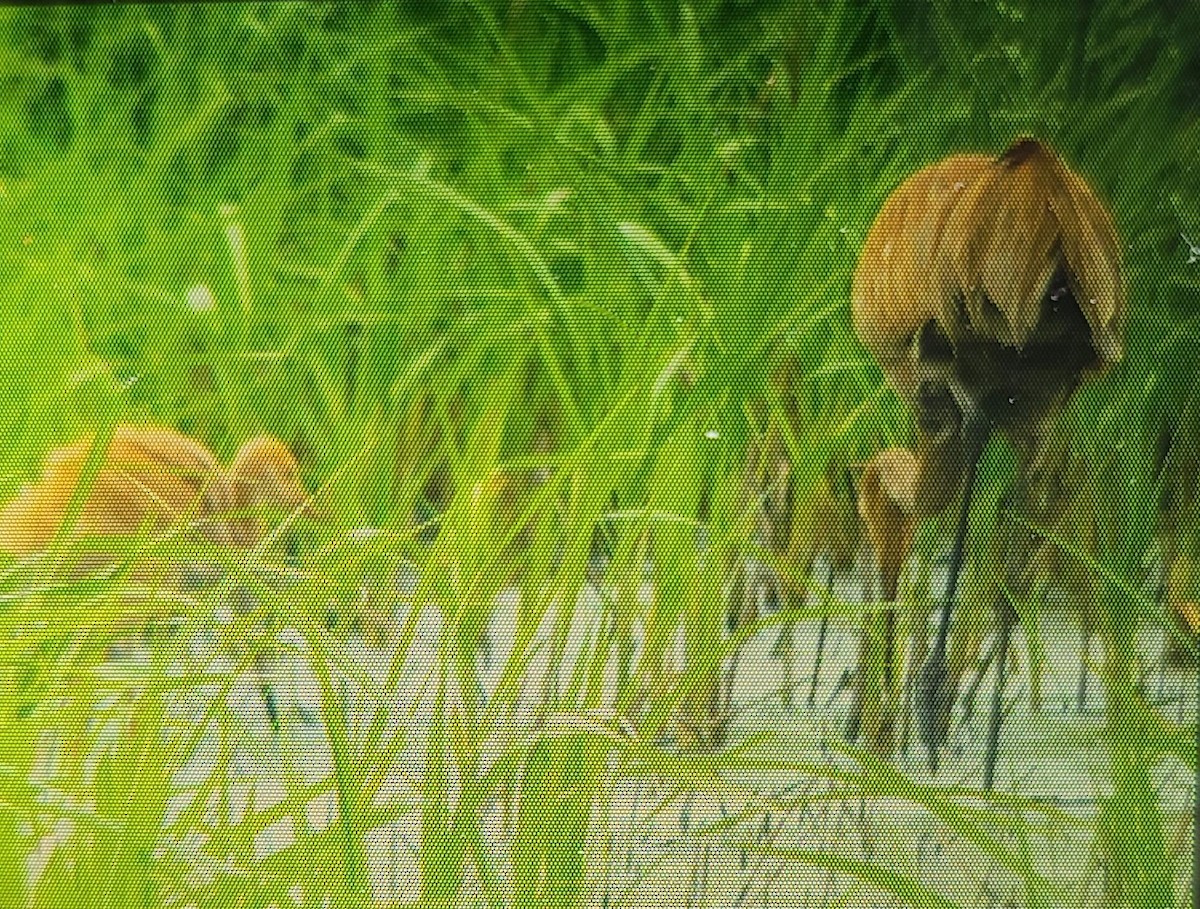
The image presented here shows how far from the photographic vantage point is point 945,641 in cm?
90

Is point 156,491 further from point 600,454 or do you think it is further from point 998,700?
point 998,700

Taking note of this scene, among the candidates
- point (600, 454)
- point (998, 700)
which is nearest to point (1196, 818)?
point (998, 700)

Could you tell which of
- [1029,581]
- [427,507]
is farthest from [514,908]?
[1029,581]

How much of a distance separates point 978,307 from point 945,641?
279mm

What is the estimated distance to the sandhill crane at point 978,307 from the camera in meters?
0.87

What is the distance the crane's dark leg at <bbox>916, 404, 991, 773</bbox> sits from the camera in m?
0.89

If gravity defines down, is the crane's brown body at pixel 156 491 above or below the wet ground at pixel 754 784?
above

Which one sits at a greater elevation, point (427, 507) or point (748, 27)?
point (748, 27)

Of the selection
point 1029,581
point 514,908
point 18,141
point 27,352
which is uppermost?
point 18,141

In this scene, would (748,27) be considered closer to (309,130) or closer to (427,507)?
(309,130)

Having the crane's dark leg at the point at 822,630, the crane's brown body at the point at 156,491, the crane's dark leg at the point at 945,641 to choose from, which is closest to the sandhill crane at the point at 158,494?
the crane's brown body at the point at 156,491

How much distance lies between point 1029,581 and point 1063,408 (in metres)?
0.15

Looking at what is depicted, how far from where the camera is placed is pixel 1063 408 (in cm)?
89

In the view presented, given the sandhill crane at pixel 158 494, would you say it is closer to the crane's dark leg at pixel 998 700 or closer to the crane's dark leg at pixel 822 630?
the crane's dark leg at pixel 822 630
